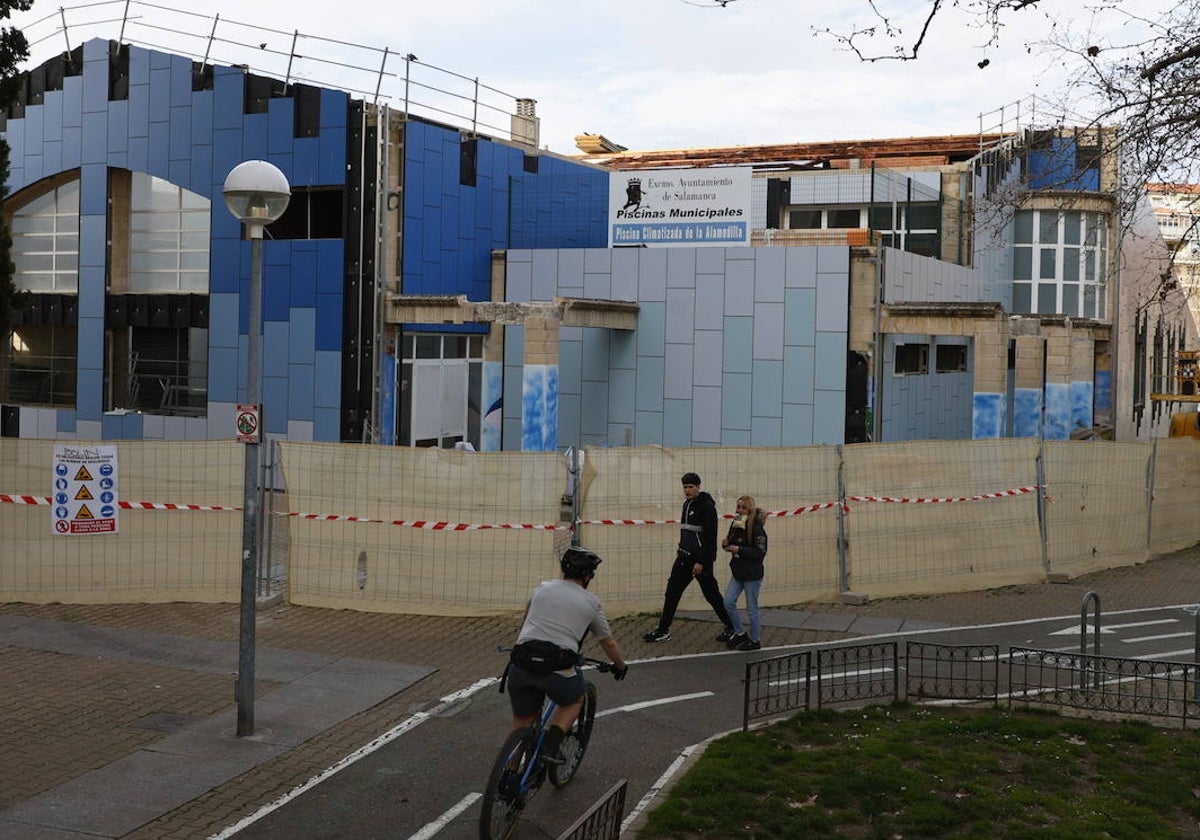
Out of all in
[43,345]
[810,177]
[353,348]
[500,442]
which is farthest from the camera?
[810,177]

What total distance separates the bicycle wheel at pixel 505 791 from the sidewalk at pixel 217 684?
1.84m

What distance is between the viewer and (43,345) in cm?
3100

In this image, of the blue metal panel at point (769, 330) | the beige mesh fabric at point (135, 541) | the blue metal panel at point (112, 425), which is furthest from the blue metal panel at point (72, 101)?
the beige mesh fabric at point (135, 541)

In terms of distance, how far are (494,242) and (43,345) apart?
430 inches

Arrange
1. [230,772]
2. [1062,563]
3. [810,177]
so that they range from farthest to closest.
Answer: [810,177], [1062,563], [230,772]

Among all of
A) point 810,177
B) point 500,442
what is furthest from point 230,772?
point 810,177

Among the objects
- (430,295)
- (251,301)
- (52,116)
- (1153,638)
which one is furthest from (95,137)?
(1153,638)

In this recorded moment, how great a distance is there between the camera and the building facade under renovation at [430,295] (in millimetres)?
24953

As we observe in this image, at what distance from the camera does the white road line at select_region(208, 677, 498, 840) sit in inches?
327

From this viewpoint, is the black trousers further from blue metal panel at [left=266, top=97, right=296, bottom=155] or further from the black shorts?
blue metal panel at [left=266, top=97, right=296, bottom=155]

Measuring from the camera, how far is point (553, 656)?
8047 mm

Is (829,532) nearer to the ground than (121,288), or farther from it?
nearer to the ground

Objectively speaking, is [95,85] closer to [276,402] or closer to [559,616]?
[276,402]

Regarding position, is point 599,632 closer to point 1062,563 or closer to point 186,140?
point 1062,563
